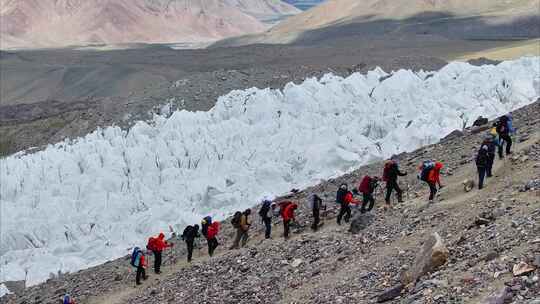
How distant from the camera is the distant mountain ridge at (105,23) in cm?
12444

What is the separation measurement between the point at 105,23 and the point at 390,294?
12679cm

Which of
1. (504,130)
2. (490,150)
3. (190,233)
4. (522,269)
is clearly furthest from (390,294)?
(190,233)

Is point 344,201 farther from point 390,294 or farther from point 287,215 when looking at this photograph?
point 390,294

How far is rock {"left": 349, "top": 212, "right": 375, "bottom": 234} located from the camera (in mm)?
12357

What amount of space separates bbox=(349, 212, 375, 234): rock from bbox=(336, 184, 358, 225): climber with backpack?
0.58 meters

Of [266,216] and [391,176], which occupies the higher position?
[391,176]

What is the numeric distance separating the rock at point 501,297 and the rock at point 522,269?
1.14 feet

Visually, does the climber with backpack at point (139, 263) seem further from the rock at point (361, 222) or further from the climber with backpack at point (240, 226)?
the rock at point (361, 222)

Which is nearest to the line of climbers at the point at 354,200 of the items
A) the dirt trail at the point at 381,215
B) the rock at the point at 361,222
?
the dirt trail at the point at 381,215

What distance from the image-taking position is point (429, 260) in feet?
30.0

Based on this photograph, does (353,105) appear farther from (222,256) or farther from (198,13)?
(198,13)

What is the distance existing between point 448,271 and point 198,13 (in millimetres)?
144596

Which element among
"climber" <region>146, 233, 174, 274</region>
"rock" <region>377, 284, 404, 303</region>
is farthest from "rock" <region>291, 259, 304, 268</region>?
"climber" <region>146, 233, 174, 274</region>

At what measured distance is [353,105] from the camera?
79.2 ft
